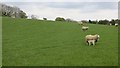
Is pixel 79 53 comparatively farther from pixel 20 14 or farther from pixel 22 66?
pixel 20 14

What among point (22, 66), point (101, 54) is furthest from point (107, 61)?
point (22, 66)

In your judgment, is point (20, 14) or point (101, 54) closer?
point (101, 54)

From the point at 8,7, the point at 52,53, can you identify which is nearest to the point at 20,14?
the point at 8,7

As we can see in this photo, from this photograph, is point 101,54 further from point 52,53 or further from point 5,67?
point 5,67

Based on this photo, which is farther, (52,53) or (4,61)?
(52,53)

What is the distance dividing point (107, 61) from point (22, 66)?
5.53 m

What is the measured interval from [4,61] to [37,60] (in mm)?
2287

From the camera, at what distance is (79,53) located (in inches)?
854

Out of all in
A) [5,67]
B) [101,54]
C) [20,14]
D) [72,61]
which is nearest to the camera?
[5,67]

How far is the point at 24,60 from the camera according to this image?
19234mm

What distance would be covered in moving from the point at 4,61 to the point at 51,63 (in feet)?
11.4

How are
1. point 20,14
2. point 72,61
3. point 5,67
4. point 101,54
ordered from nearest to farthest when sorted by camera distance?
point 5,67
point 72,61
point 101,54
point 20,14

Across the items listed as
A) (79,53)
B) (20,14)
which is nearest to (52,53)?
(79,53)

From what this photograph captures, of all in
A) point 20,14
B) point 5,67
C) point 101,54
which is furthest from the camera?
point 20,14
